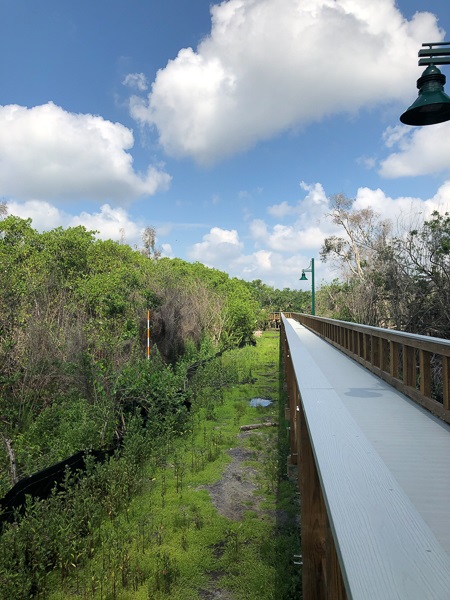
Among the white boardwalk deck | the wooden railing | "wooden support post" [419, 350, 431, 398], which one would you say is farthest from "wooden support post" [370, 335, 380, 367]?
"wooden support post" [419, 350, 431, 398]

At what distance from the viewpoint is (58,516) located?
4207mm

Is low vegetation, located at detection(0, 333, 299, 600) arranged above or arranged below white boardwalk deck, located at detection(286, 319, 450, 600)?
below

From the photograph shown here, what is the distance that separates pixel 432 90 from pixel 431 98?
135mm

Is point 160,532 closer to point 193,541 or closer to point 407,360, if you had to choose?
point 193,541

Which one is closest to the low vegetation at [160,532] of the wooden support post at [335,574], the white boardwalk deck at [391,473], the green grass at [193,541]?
the green grass at [193,541]

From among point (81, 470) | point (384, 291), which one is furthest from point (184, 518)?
point (384, 291)

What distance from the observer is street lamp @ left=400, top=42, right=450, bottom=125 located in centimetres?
430

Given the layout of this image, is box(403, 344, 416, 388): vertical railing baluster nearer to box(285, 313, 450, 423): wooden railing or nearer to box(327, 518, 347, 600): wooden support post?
box(285, 313, 450, 423): wooden railing

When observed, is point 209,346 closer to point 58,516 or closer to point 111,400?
point 111,400

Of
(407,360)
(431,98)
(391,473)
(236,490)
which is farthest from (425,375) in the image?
(236,490)

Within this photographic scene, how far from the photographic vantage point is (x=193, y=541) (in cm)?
455

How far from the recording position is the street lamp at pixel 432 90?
430cm

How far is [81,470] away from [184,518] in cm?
134

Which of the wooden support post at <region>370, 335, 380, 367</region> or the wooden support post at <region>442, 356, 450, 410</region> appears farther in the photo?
the wooden support post at <region>370, 335, 380, 367</region>
